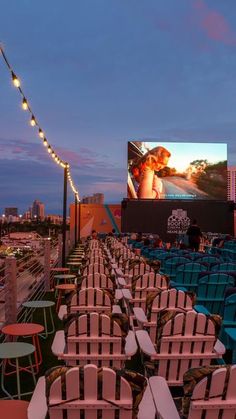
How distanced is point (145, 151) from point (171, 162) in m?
2.01

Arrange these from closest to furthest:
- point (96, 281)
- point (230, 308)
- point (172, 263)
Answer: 1. point (230, 308)
2. point (96, 281)
3. point (172, 263)

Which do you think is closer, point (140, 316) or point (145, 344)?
point (145, 344)

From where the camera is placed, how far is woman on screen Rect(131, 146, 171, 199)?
3409cm

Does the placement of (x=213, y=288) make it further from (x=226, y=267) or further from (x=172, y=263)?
(x=172, y=263)

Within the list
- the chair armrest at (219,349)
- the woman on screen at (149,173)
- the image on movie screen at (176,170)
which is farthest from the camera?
the image on movie screen at (176,170)

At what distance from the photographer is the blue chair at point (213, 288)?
7391 millimetres

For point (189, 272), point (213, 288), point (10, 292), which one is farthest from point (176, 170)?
point (10, 292)

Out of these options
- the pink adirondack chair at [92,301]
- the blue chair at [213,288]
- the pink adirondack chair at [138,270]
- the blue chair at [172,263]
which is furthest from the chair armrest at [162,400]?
the blue chair at [172,263]

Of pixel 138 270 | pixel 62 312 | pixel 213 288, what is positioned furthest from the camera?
pixel 138 270

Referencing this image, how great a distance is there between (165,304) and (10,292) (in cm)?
260

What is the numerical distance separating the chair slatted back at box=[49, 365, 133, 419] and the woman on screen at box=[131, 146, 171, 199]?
31.4m

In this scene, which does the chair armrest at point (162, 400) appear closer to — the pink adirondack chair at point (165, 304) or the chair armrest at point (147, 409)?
the chair armrest at point (147, 409)

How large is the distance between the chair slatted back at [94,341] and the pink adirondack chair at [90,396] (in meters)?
1.25

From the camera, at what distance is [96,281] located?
6.54m
